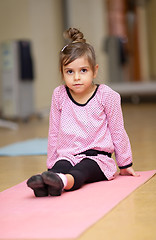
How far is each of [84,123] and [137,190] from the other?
1.24 feet

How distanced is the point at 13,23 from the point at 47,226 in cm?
521

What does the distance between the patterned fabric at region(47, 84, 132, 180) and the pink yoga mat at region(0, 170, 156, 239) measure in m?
0.12

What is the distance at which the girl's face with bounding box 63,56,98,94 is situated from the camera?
6.55ft

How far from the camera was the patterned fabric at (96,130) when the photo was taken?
2.04 meters

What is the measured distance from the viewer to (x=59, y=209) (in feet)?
5.19

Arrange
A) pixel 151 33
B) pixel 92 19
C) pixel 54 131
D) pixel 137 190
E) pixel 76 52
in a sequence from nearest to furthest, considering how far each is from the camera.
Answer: pixel 137 190, pixel 76 52, pixel 54 131, pixel 151 33, pixel 92 19

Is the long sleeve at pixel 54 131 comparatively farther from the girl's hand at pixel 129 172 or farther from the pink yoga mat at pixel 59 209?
the girl's hand at pixel 129 172

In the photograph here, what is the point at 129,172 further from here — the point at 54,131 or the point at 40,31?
the point at 40,31

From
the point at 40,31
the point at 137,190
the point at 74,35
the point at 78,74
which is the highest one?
the point at 40,31

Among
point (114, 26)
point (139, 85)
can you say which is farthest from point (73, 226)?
point (114, 26)

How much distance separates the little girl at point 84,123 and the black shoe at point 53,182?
19 cm

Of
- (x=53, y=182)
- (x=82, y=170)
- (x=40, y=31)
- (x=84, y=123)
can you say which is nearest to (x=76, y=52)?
(x=84, y=123)

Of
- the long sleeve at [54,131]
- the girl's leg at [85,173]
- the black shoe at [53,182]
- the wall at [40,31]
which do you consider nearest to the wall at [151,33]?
the wall at [40,31]

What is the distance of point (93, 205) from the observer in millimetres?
1614
